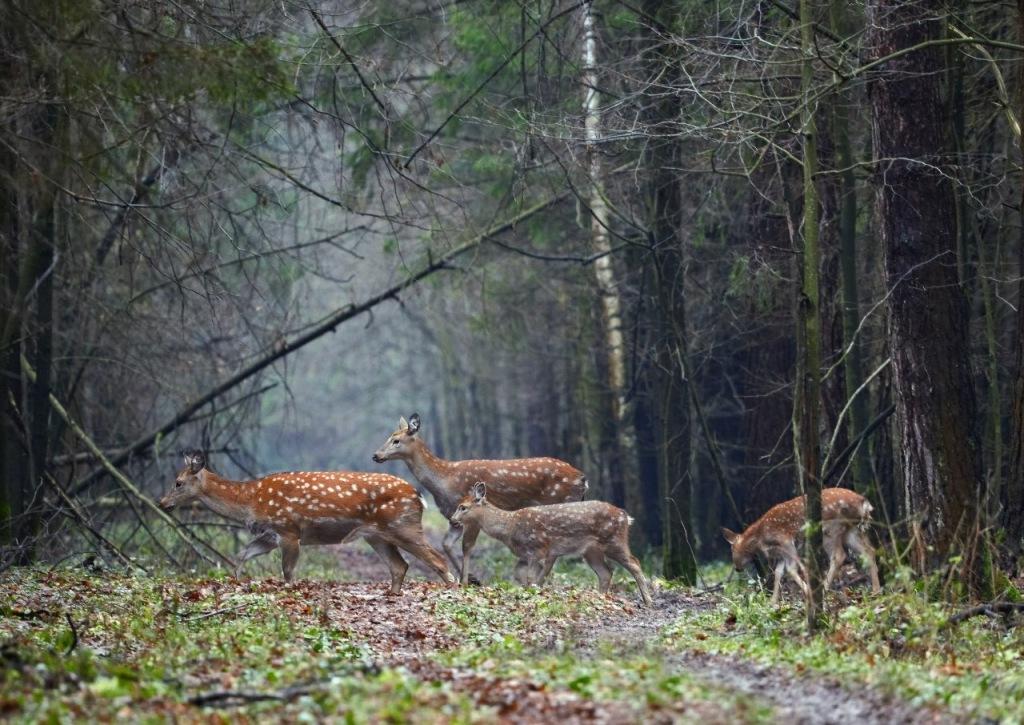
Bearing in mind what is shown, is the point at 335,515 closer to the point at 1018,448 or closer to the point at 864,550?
the point at 864,550

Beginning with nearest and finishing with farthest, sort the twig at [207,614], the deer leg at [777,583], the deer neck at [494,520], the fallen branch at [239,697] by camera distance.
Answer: the fallen branch at [239,697] → the twig at [207,614] → the deer leg at [777,583] → the deer neck at [494,520]

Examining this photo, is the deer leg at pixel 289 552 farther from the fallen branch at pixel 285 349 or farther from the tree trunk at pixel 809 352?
the tree trunk at pixel 809 352

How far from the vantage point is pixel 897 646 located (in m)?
10.4

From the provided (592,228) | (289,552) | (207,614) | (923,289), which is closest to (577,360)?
(592,228)

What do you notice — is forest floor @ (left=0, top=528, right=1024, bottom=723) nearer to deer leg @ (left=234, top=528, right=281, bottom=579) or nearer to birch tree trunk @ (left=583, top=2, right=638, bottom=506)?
deer leg @ (left=234, top=528, right=281, bottom=579)

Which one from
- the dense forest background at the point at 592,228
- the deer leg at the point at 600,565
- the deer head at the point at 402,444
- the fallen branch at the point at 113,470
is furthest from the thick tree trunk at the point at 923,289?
the fallen branch at the point at 113,470

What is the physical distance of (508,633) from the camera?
38.9 ft

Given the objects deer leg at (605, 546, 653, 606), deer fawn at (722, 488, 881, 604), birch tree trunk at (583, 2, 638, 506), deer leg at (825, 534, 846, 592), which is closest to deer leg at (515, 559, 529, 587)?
deer leg at (605, 546, 653, 606)

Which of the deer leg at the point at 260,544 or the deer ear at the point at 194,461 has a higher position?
the deer ear at the point at 194,461

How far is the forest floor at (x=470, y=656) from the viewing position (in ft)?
25.4

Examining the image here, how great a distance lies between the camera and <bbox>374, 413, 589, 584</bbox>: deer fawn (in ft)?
58.3

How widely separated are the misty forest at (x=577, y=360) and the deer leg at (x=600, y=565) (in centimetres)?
4

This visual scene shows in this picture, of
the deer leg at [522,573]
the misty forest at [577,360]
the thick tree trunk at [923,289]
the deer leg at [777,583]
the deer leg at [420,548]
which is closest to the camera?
the misty forest at [577,360]

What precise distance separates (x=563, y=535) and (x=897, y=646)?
5.54m
